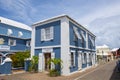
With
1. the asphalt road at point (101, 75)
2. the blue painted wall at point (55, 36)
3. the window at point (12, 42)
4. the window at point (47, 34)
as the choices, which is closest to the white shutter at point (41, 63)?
the blue painted wall at point (55, 36)

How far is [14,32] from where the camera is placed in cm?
3522

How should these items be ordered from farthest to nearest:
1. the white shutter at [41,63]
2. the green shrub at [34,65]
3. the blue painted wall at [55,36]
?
the green shrub at [34,65] < the white shutter at [41,63] < the blue painted wall at [55,36]

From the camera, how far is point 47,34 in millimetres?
19219

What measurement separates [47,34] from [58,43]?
7.75 feet

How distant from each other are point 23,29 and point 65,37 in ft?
77.6

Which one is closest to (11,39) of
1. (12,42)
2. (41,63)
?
(12,42)

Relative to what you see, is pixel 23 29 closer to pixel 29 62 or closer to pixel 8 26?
pixel 8 26

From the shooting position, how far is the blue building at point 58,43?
1712 centimetres

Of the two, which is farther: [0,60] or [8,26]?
A: [8,26]

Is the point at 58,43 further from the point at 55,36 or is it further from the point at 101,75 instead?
the point at 101,75

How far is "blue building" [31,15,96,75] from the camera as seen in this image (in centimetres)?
1712

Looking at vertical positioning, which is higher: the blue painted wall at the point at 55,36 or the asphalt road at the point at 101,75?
the blue painted wall at the point at 55,36

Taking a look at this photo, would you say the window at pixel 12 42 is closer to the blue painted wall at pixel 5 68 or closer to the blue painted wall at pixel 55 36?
the blue painted wall at pixel 55 36

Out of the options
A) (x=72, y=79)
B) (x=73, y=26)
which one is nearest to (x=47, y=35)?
(x=73, y=26)
